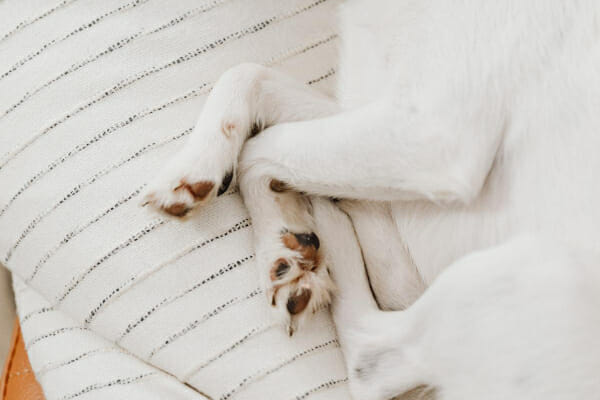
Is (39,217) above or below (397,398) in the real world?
above

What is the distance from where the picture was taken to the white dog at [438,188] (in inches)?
38.6

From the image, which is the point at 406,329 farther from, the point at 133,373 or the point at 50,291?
the point at 50,291

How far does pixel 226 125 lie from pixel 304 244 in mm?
281

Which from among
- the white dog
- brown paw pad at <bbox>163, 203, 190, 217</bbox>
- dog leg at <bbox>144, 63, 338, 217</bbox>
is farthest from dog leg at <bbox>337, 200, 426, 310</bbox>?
brown paw pad at <bbox>163, 203, 190, 217</bbox>

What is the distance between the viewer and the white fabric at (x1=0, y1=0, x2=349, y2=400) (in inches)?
46.7

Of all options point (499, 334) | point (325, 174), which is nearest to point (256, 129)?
point (325, 174)

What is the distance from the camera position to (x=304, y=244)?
119cm

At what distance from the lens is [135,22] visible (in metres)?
1.28

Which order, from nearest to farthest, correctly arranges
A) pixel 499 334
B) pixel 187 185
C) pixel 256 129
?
1. pixel 499 334
2. pixel 187 185
3. pixel 256 129

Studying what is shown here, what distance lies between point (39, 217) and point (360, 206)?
0.69 metres

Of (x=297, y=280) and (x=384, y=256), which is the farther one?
(x=384, y=256)

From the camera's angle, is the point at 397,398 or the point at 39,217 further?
the point at 39,217

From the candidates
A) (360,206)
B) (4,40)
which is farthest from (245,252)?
(4,40)

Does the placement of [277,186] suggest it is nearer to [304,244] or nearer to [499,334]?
[304,244]
